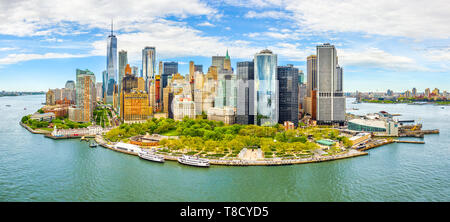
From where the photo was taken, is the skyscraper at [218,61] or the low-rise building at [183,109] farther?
the skyscraper at [218,61]

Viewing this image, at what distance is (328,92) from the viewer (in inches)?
1469

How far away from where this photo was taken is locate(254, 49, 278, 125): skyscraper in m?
33.7

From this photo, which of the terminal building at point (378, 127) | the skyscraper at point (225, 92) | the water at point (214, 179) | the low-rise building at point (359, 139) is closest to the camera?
the water at point (214, 179)

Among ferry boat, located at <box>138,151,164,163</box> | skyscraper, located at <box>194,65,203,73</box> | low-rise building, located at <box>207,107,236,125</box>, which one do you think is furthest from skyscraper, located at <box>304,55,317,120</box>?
ferry boat, located at <box>138,151,164,163</box>

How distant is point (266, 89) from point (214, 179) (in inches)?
833

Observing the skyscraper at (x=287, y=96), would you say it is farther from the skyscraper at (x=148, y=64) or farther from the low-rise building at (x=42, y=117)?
the skyscraper at (x=148, y=64)

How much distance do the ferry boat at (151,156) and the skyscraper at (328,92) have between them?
84.0 feet

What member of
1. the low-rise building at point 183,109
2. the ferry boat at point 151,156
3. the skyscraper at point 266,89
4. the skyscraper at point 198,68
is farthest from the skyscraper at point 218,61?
the ferry boat at point 151,156

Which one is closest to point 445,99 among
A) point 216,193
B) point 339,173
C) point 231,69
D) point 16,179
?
point 231,69

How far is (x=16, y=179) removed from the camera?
1423 cm

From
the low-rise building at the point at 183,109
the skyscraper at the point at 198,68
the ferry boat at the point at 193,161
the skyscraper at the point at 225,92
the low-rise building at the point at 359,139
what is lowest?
the ferry boat at the point at 193,161

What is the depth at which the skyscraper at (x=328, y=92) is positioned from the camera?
37.0m

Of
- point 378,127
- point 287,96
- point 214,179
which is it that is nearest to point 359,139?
point 378,127

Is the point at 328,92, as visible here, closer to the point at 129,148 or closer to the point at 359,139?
the point at 359,139
